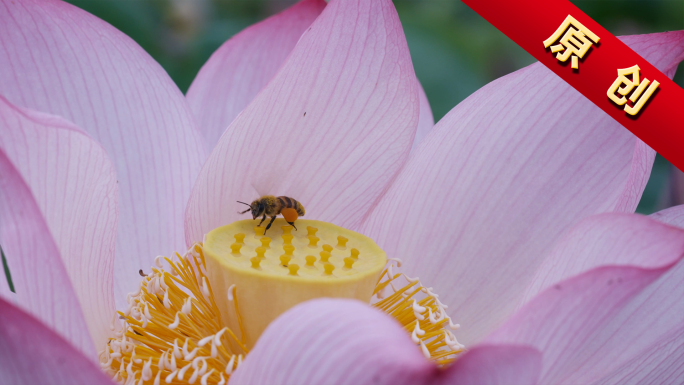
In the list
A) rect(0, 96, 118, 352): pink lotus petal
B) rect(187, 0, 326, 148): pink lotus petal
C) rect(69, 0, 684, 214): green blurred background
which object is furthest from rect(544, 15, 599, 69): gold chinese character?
rect(69, 0, 684, 214): green blurred background

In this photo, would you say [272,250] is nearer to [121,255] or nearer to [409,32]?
[121,255]

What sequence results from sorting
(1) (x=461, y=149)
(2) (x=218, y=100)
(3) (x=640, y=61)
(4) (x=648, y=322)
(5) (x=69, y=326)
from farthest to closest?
(2) (x=218, y=100) < (1) (x=461, y=149) < (3) (x=640, y=61) < (4) (x=648, y=322) < (5) (x=69, y=326)

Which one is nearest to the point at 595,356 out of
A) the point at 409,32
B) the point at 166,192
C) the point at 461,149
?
the point at 461,149

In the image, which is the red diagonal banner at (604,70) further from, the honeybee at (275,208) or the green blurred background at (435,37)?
the green blurred background at (435,37)

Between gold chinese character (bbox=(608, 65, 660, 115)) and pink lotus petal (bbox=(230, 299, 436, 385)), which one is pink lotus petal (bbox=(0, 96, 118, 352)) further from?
gold chinese character (bbox=(608, 65, 660, 115))

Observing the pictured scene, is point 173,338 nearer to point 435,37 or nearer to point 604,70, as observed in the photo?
point 604,70

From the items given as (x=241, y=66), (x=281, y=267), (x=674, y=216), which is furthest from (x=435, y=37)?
(x=281, y=267)
